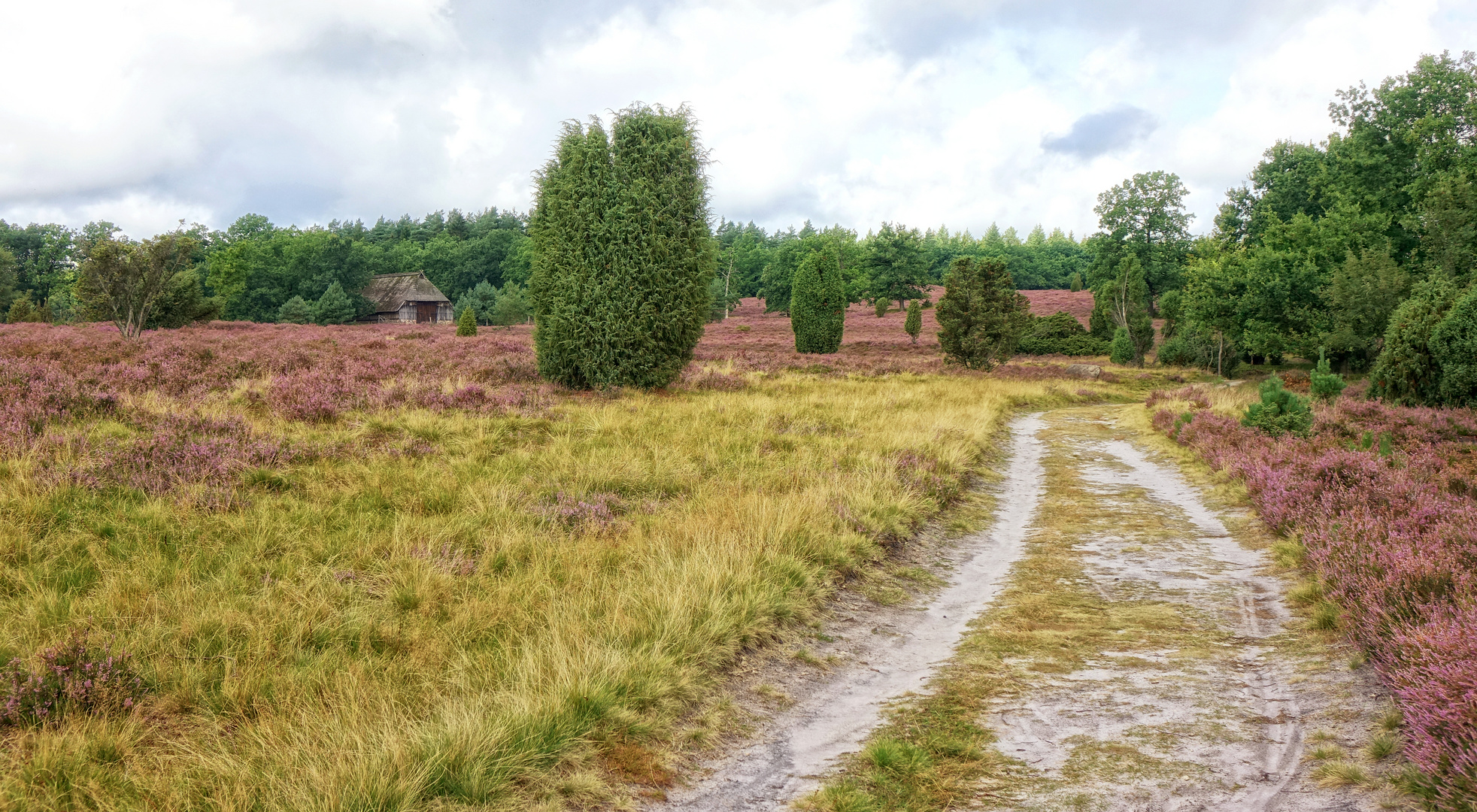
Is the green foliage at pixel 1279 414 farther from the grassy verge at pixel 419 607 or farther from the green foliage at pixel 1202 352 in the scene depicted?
the green foliage at pixel 1202 352

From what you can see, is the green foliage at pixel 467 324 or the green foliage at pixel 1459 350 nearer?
the green foliage at pixel 1459 350

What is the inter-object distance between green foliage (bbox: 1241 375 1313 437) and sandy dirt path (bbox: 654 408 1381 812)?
631 cm

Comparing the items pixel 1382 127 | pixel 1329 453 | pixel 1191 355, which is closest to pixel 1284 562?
pixel 1329 453

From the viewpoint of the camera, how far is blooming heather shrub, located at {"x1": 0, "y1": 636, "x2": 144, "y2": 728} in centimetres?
354

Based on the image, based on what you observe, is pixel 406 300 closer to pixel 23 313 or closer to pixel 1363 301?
pixel 23 313

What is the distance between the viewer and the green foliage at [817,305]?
39.1 m

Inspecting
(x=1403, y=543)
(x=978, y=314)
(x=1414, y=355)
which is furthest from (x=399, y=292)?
(x=1403, y=543)

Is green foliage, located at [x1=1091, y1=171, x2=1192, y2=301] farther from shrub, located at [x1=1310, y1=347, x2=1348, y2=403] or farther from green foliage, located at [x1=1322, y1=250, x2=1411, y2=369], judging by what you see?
shrub, located at [x1=1310, y1=347, x2=1348, y2=403]

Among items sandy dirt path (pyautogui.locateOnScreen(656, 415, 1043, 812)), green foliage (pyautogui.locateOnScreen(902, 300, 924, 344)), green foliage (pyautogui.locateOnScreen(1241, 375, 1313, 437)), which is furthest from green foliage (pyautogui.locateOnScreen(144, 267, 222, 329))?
green foliage (pyautogui.locateOnScreen(1241, 375, 1313, 437))

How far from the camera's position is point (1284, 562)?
684cm

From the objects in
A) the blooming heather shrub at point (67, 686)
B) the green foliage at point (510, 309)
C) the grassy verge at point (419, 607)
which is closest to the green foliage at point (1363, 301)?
the grassy verge at point (419, 607)

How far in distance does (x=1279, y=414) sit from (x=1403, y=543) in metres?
8.74

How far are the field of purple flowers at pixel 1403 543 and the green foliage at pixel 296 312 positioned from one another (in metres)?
63.8

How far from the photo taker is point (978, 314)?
102 ft
